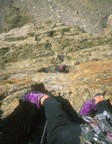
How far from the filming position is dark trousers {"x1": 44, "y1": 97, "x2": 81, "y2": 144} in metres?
5.42

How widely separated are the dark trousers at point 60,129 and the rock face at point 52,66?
46.3 inches

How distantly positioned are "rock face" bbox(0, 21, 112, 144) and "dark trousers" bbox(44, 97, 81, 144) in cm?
118

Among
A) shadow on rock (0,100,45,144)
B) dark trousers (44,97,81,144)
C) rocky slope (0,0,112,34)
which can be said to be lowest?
rocky slope (0,0,112,34)

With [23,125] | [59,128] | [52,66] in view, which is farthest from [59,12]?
[59,128]

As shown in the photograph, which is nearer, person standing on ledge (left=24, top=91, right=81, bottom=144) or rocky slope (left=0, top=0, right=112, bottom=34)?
person standing on ledge (left=24, top=91, right=81, bottom=144)

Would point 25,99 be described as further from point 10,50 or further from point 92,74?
point 10,50

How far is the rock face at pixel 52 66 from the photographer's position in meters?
7.47

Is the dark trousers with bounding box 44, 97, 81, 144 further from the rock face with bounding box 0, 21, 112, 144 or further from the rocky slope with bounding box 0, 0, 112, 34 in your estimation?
the rocky slope with bounding box 0, 0, 112, 34

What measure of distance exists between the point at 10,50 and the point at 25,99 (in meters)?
6.73

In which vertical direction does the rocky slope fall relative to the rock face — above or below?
below

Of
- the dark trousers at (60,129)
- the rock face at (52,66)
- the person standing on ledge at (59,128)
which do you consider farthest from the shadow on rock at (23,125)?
the dark trousers at (60,129)

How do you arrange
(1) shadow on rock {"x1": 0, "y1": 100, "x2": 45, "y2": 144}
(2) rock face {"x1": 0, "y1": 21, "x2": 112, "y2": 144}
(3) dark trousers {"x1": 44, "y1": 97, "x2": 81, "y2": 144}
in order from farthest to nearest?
(2) rock face {"x1": 0, "y1": 21, "x2": 112, "y2": 144}
(1) shadow on rock {"x1": 0, "y1": 100, "x2": 45, "y2": 144}
(3) dark trousers {"x1": 44, "y1": 97, "x2": 81, "y2": 144}

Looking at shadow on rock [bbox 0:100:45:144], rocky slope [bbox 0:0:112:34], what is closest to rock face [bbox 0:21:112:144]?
shadow on rock [bbox 0:100:45:144]

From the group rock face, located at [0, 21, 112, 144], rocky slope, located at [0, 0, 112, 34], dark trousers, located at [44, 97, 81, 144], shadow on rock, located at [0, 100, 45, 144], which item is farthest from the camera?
rocky slope, located at [0, 0, 112, 34]
